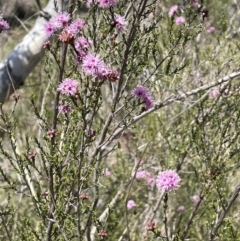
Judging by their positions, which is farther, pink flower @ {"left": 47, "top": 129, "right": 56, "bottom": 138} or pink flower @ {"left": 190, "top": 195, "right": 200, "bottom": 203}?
pink flower @ {"left": 190, "top": 195, "right": 200, "bottom": 203}

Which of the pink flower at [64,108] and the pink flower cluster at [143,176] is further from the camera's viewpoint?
the pink flower cluster at [143,176]

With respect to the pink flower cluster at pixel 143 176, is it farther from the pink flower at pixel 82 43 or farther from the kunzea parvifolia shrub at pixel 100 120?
the pink flower at pixel 82 43

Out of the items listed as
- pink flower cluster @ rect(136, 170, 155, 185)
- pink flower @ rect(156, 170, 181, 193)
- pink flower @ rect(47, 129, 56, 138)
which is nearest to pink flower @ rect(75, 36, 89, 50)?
pink flower @ rect(47, 129, 56, 138)

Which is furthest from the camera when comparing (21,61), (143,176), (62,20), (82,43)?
(143,176)

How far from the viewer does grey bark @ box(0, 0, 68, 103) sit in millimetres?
3146

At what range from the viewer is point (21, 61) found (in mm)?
3225

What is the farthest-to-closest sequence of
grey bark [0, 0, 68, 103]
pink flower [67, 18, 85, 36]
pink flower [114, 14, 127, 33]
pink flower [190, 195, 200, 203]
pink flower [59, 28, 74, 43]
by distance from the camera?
pink flower [190, 195, 200, 203]
grey bark [0, 0, 68, 103]
pink flower [114, 14, 127, 33]
pink flower [67, 18, 85, 36]
pink flower [59, 28, 74, 43]

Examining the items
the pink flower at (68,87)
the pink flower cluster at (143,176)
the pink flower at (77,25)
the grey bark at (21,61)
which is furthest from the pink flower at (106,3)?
the pink flower cluster at (143,176)

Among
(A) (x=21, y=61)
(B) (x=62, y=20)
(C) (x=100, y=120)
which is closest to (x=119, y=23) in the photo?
(B) (x=62, y=20)

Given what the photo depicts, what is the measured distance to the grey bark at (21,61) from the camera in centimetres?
315

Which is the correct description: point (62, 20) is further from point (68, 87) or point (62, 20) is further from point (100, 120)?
point (100, 120)

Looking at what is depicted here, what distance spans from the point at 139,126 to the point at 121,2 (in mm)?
2126

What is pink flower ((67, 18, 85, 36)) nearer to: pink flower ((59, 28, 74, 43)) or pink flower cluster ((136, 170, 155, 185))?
pink flower ((59, 28, 74, 43))

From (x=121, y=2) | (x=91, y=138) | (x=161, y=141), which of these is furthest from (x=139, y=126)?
(x=91, y=138)
